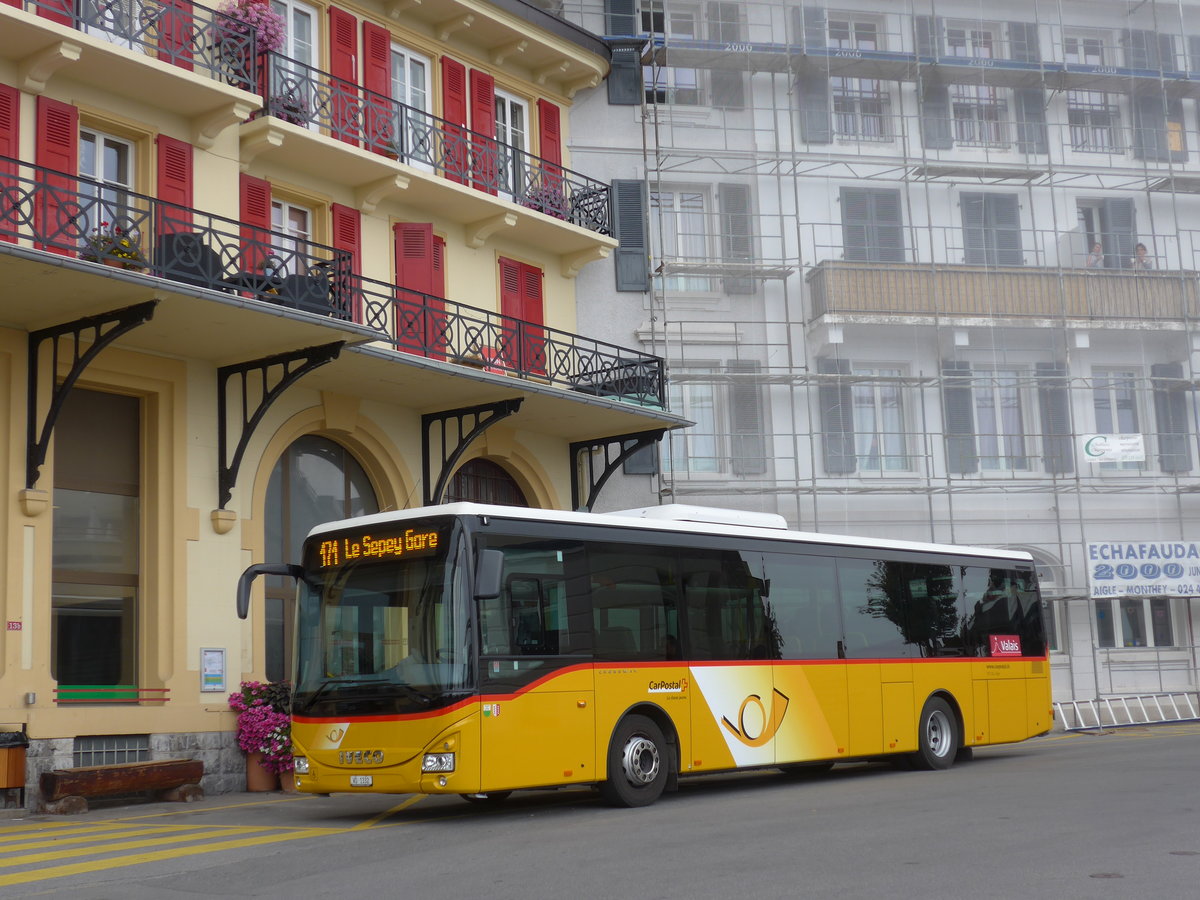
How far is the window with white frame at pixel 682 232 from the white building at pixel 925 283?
5cm

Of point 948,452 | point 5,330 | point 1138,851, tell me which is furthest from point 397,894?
point 948,452

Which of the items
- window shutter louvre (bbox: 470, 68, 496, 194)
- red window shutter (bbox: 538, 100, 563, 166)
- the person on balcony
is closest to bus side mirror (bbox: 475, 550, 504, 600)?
window shutter louvre (bbox: 470, 68, 496, 194)

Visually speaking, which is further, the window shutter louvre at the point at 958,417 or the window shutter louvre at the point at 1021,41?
the window shutter louvre at the point at 1021,41

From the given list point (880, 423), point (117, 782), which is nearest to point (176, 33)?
point (117, 782)

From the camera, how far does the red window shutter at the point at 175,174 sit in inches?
696

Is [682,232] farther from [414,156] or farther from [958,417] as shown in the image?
[414,156]

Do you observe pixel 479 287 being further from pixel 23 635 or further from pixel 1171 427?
pixel 1171 427

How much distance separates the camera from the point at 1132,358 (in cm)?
2848

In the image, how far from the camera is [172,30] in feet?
58.6

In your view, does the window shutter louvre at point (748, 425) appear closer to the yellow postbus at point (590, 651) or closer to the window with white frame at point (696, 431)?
the window with white frame at point (696, 431)

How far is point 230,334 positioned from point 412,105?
6457 millimetres

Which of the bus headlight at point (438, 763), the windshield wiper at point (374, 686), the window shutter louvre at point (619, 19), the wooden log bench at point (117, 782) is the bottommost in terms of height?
the wooden log bench at point (117, 782)

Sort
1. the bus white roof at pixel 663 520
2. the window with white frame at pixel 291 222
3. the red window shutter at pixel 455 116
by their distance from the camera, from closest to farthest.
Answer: the bus white roof at pixel 663 520, the window with white frame at pixel 291 222, the red window shutter at pixel 455 116

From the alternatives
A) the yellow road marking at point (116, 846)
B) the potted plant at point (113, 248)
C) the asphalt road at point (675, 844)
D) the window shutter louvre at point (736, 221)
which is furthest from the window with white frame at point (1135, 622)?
the yellow road marking at point (116, 846)
